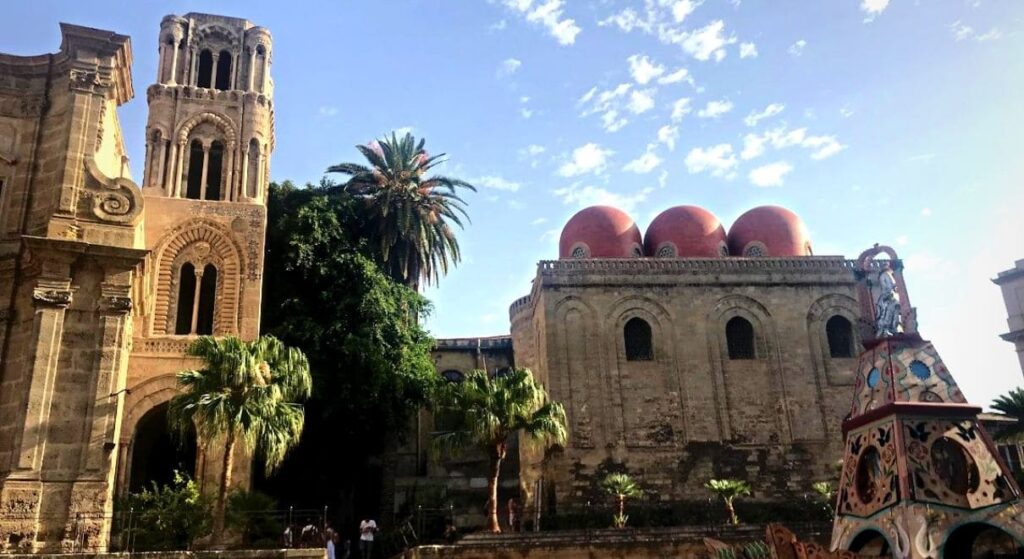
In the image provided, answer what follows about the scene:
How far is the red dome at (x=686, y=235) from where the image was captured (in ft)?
101

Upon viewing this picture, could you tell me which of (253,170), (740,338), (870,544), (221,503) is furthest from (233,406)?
(740,338)

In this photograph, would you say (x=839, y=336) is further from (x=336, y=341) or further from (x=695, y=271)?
(x=336, y=341)

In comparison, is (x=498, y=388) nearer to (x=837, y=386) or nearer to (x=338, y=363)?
(x=338, y=363)

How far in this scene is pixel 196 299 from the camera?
2345 centimetres

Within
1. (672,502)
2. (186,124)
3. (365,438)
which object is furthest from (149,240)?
(672,502)

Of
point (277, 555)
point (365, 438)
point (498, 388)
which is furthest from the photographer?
point (365, 438)

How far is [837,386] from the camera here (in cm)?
2908

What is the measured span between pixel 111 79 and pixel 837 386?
78.7 feet

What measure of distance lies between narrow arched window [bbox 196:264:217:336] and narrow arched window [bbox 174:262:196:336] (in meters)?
0.24

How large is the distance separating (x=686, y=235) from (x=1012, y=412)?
1166cm

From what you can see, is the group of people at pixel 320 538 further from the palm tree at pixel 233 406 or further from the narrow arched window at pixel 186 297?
the narrow arched window at pixel 186 297

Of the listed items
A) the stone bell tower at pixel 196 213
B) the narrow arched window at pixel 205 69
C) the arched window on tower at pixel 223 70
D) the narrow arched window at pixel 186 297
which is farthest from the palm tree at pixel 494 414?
the narrow arched window at pixel 205 69

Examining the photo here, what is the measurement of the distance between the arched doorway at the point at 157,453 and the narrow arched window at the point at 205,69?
35.3 feet

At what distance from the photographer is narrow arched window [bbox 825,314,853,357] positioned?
1168 inches
